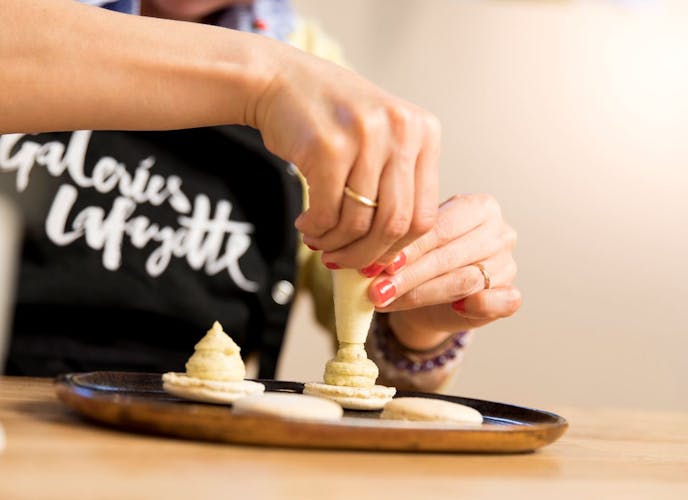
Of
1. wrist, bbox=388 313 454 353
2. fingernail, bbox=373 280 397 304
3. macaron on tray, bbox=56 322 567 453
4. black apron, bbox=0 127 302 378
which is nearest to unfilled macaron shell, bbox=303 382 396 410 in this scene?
macaron on tray, bbox=56 322 567 453

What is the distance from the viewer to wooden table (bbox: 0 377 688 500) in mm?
443

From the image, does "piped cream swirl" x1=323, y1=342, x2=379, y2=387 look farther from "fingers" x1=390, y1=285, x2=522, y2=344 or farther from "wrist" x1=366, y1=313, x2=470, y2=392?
"wrist" x1=366, y1=313, x2=470, y2=392

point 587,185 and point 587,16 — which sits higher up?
point 587,16

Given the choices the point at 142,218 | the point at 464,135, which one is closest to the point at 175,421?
the point at 142,218

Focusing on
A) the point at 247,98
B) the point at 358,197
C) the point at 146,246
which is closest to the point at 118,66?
the point at 247,98

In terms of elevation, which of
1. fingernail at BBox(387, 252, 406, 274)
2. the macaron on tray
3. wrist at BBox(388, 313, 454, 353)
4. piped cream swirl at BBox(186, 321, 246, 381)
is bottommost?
the macaron on tray

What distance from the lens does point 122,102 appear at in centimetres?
75

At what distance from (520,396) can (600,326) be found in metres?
0.27

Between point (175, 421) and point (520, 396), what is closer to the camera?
point (175, 421)

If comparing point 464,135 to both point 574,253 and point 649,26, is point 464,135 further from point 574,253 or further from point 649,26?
point 649,26

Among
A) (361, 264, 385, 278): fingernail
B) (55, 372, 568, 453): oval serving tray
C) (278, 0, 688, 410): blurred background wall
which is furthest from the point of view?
(278, 0, 688, 410): blurred background wall

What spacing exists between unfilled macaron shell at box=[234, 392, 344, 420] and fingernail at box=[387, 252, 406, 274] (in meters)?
0.24

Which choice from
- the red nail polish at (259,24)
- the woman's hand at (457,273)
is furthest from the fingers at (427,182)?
the red nail polish at (259,24)

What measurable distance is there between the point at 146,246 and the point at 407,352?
0.39 meters
